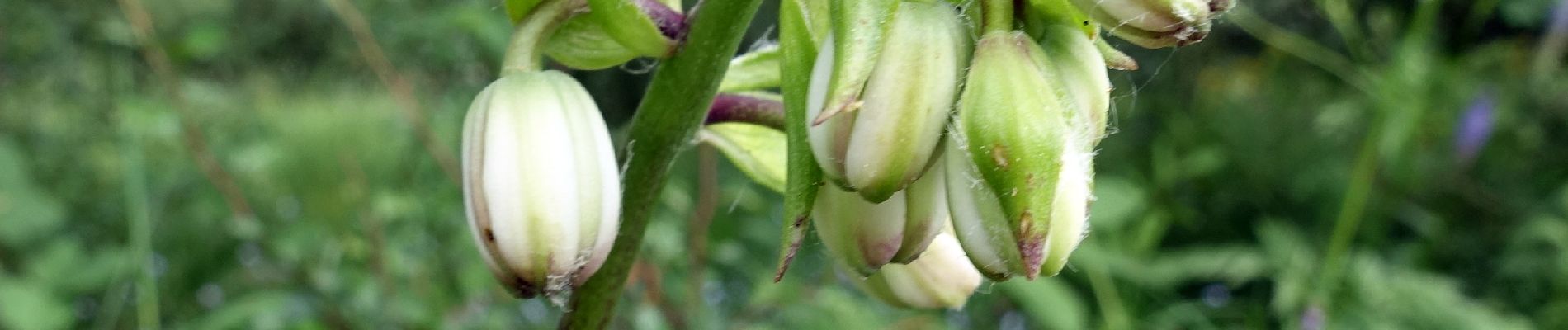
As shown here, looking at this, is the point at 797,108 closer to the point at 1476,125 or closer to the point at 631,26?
the point at 631,26

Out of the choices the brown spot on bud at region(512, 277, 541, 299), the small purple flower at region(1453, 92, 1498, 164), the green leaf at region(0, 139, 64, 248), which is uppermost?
the brown spot on bud at region(512, 277, 541, 299)

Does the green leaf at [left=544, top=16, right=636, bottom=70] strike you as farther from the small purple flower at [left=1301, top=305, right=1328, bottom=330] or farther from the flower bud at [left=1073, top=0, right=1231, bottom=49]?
the small purple flower at [left=1301, top=305, right=1328, bottom=330]

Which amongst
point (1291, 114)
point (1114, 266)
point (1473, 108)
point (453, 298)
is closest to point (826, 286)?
point (1114, 266)

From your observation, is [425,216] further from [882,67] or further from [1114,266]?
[882,67]

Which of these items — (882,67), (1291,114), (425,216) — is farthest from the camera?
(1291,114)

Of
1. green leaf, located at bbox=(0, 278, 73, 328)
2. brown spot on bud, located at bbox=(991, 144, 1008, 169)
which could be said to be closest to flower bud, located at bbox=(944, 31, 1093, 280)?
brown spot on bud, located at bbox=(991, 144, 1008, 169)

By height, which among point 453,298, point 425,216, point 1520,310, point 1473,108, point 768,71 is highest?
point 768,71

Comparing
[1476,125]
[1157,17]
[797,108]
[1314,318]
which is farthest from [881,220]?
[1476,125]
